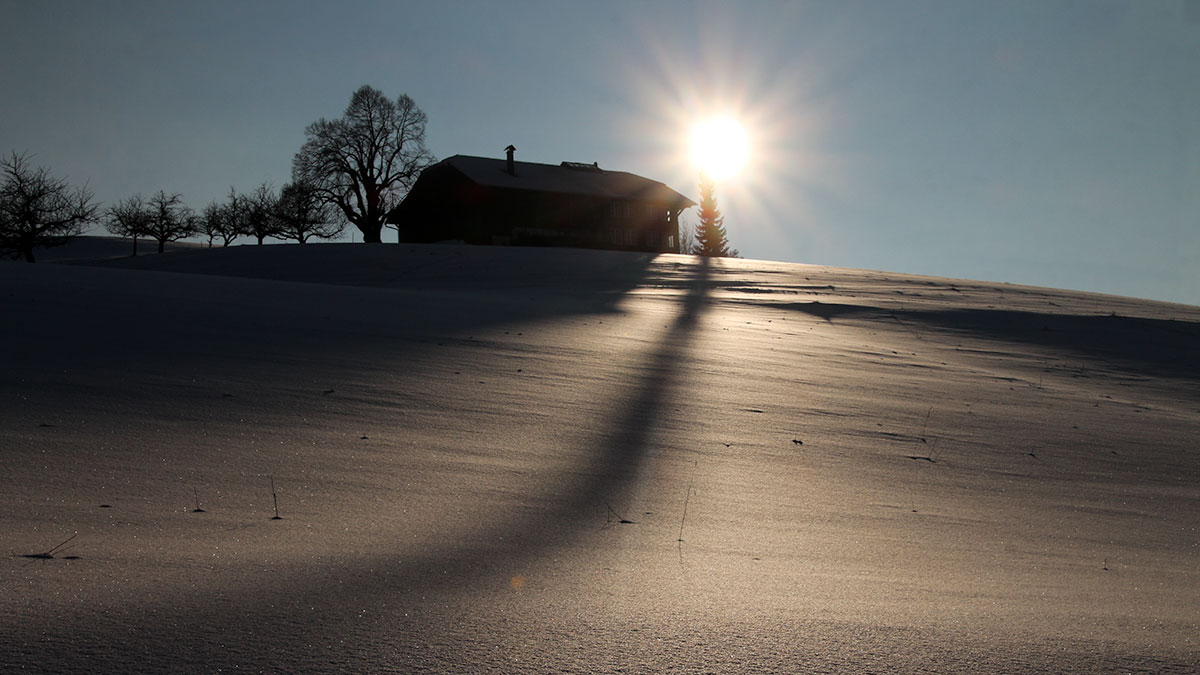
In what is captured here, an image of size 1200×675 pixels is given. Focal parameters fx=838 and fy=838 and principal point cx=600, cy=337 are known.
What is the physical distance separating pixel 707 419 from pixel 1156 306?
→ 1615 cm

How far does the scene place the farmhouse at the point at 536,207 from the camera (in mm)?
43250

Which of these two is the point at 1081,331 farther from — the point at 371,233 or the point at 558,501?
the point at 371,233

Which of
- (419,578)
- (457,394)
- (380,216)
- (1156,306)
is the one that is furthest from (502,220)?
(419,578)

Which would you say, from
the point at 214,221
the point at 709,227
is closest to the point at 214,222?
the point at 214,221

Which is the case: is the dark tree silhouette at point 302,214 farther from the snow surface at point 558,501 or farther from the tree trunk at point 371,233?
the snow surface at point 558,501

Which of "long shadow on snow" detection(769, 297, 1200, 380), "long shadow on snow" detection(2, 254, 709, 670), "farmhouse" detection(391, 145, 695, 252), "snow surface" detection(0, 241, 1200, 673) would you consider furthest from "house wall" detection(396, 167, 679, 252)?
"long shadow on snow" detection(2, 254, 709, 670)

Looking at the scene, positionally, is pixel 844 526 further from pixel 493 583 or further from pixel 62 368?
pixel 62 368

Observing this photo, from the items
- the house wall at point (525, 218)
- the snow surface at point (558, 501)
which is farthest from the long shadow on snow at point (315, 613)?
the house wall at point (525, 218)

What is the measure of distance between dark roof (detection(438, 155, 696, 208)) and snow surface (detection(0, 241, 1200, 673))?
35076 mm

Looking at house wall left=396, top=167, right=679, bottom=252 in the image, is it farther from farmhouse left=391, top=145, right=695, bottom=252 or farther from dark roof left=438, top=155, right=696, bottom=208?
dark roof left=438, top=155, right=696, bottom=208

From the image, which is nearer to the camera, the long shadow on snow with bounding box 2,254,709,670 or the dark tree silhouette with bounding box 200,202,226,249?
the long shadow on snow with bounding box 2,254,709,670

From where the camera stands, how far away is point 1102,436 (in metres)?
6.29

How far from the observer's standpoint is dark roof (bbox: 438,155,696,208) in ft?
145

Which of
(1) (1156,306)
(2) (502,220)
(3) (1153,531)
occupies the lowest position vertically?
(3) (1153,531)
